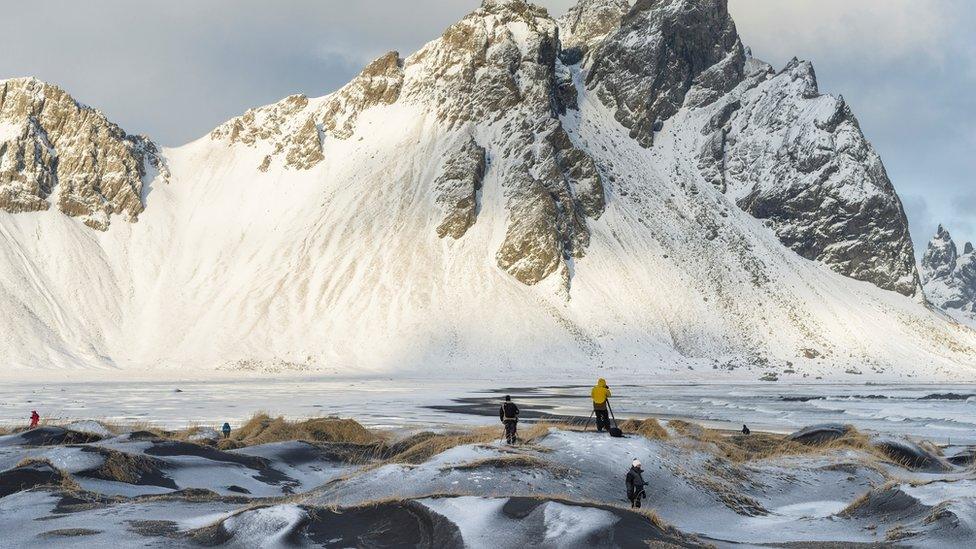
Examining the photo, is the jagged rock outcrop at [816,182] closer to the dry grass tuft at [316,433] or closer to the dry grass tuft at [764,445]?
the dry grass tuft at [764,445]

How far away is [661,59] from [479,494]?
164520mm

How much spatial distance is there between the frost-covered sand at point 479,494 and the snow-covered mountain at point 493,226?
77.8 m

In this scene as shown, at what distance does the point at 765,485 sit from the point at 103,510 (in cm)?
1550

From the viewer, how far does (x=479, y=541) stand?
1251 cm

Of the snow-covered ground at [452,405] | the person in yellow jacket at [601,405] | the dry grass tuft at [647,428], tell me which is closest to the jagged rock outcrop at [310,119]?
the snow-covered ground at [452,405]

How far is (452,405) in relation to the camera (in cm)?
5306

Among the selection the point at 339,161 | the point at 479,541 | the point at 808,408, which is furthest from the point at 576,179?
the point at 479,541

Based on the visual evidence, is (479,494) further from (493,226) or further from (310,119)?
(310,119)

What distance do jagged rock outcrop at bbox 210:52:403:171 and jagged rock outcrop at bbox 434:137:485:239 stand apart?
26.1 metres

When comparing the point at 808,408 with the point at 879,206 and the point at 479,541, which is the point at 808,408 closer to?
the point at 479,541

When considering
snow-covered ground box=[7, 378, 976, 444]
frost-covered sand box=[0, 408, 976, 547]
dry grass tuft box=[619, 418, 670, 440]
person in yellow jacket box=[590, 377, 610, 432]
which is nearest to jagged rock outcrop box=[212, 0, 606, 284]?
snow-covered ground box=[7, 378, 976, 444]

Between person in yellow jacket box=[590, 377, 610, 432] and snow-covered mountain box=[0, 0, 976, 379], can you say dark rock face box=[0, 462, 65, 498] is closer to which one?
person in yellow jacket box=[590, 377, 610, 432]

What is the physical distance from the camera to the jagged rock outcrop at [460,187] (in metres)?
128

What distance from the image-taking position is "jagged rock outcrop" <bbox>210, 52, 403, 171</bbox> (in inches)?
5861
